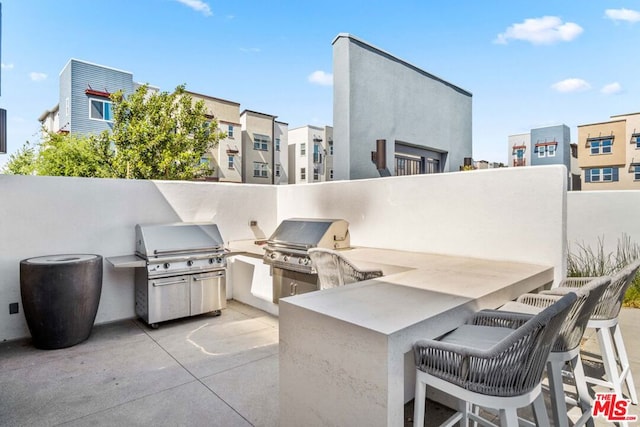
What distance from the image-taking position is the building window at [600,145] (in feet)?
80.4

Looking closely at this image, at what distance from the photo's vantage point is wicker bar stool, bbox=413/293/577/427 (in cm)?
132

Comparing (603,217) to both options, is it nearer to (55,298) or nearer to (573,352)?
(573,352)

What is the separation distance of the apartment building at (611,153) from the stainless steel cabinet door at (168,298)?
29.9 meters

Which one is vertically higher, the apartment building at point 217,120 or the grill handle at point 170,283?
the apartment building at point 217,120

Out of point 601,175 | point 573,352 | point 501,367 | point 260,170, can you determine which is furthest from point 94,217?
point 601,175

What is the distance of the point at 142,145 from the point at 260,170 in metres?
13.3

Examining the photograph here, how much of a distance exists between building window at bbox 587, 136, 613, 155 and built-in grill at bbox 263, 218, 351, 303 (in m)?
28.8

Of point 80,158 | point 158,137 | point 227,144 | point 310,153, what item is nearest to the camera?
point 158,137

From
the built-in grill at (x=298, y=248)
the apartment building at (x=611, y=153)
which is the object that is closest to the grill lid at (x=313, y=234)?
the built-in grill at (x=298, y=248)

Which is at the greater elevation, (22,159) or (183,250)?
(22,159)

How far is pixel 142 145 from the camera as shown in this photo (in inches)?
443

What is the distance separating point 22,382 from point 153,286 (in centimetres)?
151

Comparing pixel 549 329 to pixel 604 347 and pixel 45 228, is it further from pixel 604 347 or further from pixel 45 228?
pixel 45 228

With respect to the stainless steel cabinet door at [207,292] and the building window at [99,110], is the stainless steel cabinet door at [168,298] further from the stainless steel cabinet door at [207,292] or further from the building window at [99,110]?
the building window at [99,110]
